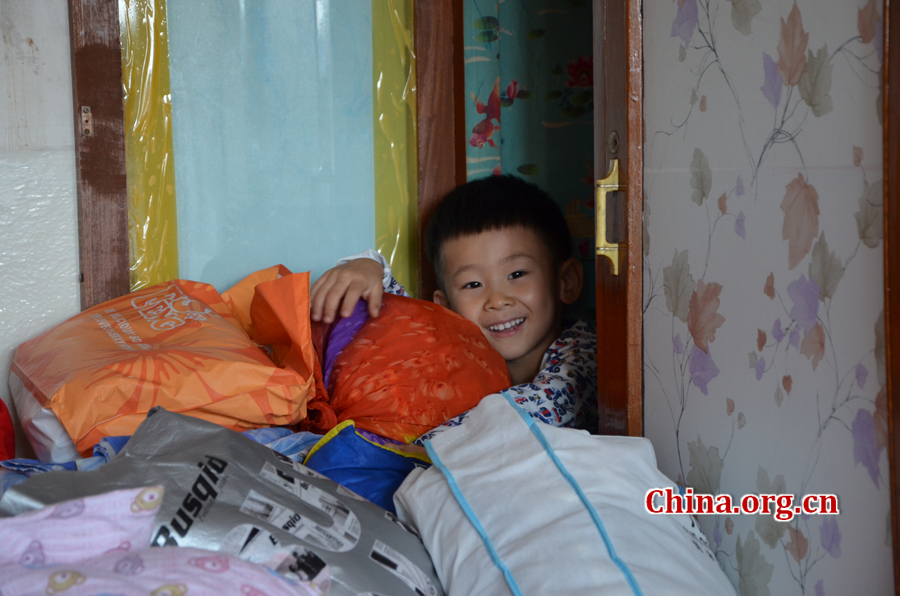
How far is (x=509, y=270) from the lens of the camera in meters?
1.43

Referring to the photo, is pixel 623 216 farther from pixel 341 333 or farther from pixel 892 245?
pixel 341 333

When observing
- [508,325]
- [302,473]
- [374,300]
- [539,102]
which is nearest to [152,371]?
[302,473]

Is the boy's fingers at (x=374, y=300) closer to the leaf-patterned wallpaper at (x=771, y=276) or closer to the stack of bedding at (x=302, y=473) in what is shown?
the stack of bedding at (x=302, y=473)

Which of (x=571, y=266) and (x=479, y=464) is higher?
(x=571, y=266)

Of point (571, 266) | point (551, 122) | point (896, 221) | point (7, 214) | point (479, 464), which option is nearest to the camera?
point (896, 221)

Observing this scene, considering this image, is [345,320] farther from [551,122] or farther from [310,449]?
[551,122]

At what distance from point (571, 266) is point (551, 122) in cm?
41

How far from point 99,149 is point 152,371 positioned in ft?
1.88

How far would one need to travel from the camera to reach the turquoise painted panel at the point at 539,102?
1.59m

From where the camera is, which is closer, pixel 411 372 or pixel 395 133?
pixel 411 372

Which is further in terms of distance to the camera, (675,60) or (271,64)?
(271,64)

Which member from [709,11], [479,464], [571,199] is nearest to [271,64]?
[571,199]

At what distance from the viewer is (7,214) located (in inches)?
46.3

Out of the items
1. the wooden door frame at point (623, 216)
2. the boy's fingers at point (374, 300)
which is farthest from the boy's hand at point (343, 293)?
the wooden door frame at point (623, 216)
